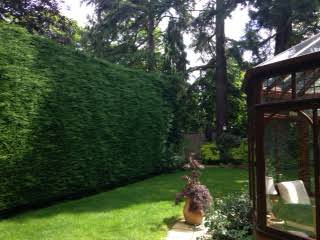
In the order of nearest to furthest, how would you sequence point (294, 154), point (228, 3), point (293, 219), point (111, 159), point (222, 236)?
point (293, 219) < point (222, 236) < point (111, 159) < point (294, 154) < point (228, 3)

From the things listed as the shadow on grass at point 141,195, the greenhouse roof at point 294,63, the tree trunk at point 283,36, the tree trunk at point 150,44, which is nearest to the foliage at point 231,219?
the shadow on grass at point 141,195

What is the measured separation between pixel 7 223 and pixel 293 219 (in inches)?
200

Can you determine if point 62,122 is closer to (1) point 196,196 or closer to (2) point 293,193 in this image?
(1) point 196,196

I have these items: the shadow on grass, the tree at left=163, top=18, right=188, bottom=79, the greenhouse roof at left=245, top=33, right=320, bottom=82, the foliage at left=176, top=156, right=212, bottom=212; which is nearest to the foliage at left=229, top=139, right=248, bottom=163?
the shadow on grass

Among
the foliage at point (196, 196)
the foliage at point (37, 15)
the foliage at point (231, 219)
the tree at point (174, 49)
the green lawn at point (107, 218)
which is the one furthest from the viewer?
the tree at point (174, 49)

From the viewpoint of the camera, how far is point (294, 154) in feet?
39.5

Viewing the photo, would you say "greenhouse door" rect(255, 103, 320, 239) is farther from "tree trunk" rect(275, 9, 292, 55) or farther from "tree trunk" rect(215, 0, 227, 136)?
"tree trunk" rect(215, 0, 227, 136)

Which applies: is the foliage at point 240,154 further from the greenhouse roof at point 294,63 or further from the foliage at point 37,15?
the greenhouse roof at point 294,63

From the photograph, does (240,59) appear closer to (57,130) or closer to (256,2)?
(256,2)

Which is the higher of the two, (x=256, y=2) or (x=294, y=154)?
(x=256, y=2)

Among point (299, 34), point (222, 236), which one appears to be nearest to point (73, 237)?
point (222, 236)

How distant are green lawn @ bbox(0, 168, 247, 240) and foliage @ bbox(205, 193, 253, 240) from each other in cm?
90

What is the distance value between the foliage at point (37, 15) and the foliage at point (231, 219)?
13812 mm

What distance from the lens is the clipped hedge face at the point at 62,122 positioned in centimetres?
779
